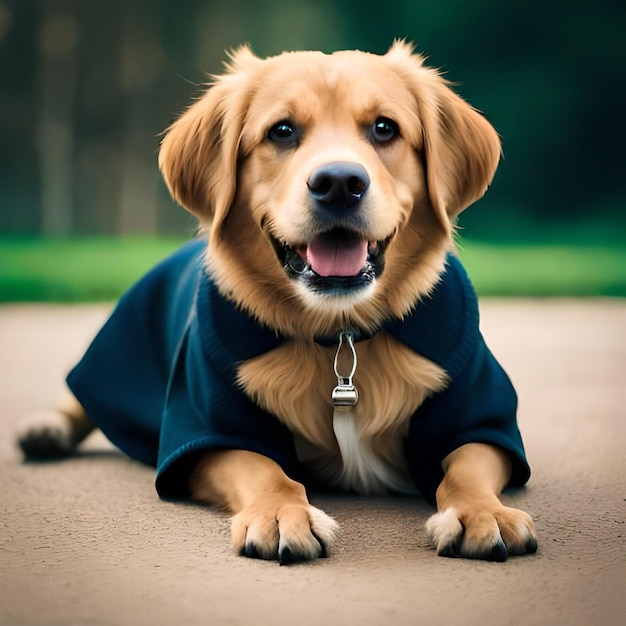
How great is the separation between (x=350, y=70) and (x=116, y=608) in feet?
5.27

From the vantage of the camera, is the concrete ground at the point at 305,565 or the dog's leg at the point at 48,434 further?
the dog's leg at the point at 48,434

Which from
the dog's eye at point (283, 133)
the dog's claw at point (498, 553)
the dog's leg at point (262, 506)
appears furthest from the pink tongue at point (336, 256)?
the dog's claw at point (498, 553)

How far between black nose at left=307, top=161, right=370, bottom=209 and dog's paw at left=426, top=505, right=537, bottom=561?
823 mm

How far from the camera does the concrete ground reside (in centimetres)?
189

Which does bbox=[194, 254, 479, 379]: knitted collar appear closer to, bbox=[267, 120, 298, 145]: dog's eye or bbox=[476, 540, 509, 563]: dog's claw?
bbox=[267, 120, 298, 145]: dog's eye

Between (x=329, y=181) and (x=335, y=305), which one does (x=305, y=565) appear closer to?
(x=335, y=305)

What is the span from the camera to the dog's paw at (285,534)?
220 cm

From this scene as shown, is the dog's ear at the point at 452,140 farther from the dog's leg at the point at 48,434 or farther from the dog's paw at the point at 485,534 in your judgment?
the dog's leg at the point at 48,434

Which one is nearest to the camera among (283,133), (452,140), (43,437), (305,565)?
(305,565)

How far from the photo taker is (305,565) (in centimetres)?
217

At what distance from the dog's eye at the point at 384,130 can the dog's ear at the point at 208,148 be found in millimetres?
413

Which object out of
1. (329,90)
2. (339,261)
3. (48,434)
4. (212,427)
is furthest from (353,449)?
(48,434)

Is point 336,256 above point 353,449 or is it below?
above

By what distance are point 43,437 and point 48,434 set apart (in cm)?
2
